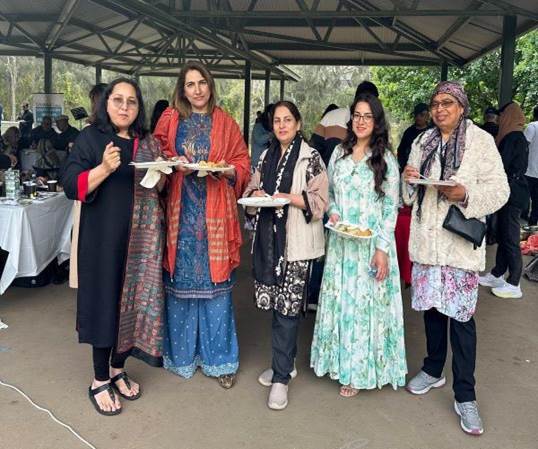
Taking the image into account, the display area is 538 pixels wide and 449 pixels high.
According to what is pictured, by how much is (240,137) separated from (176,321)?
3.54 ft

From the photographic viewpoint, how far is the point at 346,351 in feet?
9.12

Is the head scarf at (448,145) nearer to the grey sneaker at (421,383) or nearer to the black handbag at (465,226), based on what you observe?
the black handbag at (465,226)

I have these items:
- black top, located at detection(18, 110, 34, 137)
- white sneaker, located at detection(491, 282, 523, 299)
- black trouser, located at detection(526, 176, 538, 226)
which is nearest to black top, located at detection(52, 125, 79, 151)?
black top, located at detection(18, 110, 34, 137)

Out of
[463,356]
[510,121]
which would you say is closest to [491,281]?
[510,121]

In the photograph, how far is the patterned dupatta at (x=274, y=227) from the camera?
269 centimetres

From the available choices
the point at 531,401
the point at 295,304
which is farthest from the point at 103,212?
the point at 531,401

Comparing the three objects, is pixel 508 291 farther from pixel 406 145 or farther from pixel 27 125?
pixel 27 125

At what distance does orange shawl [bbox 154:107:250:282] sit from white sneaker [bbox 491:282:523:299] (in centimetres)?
301

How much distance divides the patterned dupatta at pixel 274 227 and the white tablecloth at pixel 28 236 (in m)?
2.13

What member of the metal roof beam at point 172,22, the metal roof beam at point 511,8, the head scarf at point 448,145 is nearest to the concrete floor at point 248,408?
the head scarf at point 448,145

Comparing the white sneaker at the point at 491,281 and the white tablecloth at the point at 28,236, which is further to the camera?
the white sneaker at the point at 491,281

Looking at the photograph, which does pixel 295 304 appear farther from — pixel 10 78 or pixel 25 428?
pixel 10 78

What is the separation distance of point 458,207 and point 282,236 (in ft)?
2.80

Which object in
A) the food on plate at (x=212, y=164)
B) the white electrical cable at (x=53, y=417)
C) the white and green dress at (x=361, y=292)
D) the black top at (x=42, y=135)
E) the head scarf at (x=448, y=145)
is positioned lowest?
the white electrical cable at (x=53, y=417)
